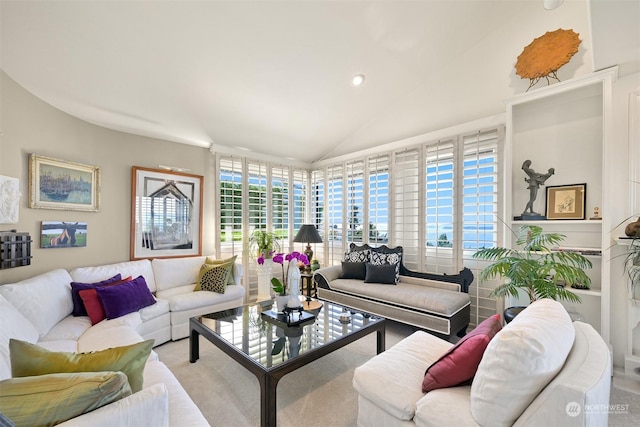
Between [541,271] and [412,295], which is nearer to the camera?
[541,271]

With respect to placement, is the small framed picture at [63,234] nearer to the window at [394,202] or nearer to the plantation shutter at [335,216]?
the window at [394,202]

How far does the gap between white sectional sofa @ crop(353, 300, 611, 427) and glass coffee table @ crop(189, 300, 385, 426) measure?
1.90ft

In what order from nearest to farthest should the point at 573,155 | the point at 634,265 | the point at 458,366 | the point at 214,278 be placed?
the point at 458,366 < the point at 634,265 < the point at 573,155 < the point at 214,278

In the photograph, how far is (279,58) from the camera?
2.83 metres

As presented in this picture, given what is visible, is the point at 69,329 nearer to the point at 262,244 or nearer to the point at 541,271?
the point at 262,244

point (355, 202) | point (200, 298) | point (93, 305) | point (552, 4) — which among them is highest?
point (552, 4)

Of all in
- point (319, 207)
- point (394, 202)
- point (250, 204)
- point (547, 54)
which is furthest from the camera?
point (319, 207)

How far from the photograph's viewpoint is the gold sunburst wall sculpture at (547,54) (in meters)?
2.44

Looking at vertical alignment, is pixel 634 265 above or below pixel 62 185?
below

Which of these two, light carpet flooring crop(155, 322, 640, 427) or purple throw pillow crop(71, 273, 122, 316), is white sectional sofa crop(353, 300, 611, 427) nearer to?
light carpet flooring crop(155, 322, 640, 427)

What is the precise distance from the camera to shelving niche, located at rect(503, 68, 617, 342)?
230cm

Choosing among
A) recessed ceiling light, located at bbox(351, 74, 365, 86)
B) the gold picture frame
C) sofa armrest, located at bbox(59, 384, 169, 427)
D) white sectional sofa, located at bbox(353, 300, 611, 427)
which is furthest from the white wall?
the gold picture frame

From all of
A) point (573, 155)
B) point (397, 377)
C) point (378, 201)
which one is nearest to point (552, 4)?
point (573, 155)

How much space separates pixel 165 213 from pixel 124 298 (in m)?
1.45
